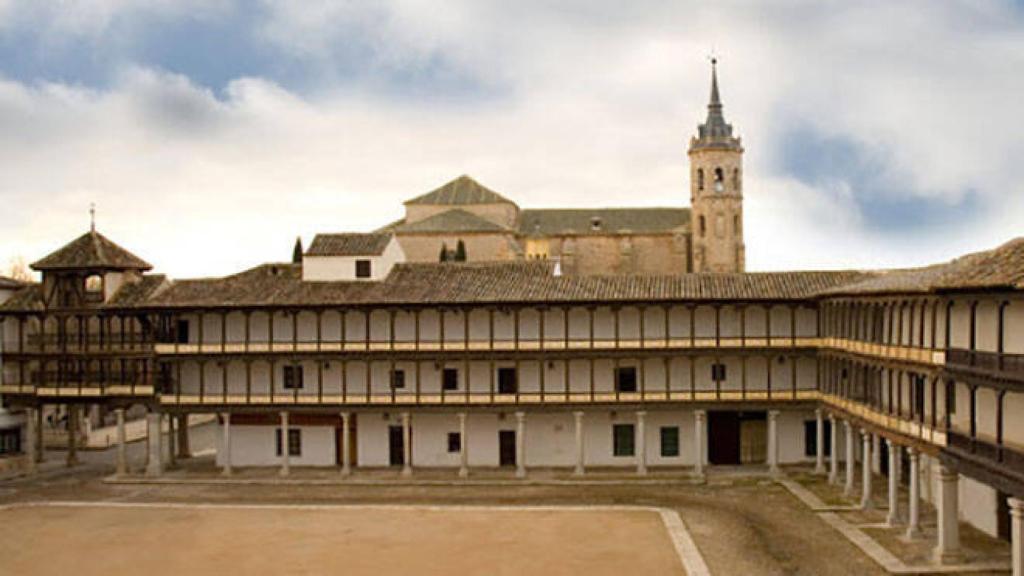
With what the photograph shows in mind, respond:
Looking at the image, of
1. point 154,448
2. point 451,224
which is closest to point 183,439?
point 154,448

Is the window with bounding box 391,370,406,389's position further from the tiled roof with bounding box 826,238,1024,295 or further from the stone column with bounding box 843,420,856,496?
the tiled roof with bounding box 826,238,1024,295

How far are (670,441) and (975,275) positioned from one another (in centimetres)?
2348

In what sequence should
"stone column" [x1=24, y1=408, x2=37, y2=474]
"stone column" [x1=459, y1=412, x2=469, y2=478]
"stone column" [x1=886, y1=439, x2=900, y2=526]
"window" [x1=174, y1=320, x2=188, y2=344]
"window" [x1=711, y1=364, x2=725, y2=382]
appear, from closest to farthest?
1. "stone column" [x1=886, y1=439, x2=900, y2=526]
2. "stone column" [x1=459, y1=412, x2=469, y2=478]
3. "window" [x1=711, y1=364, x2=725, y2=382]
4. "window" [x1=174, y1=320, x2=188, y2=344]
5. "stone column" [x1=24, y1=408, x2=37, y2=474]

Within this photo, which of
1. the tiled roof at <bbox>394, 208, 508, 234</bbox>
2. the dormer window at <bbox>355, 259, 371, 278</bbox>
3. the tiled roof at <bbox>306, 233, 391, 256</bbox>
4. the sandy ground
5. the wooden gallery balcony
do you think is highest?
the tiled roof at <bbox>394, 208, 508, 234</bbox>

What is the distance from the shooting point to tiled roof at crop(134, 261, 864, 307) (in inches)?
1907

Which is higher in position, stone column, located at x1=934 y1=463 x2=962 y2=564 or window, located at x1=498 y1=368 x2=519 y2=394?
window, located at x1=498 y1=368 x2=519 y2=394

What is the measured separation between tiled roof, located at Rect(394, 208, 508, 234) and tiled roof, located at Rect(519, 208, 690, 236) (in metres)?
7.58

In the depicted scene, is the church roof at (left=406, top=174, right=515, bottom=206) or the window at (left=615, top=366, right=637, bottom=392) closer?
the window at (left=615, top=366, right=637, bottom=392)

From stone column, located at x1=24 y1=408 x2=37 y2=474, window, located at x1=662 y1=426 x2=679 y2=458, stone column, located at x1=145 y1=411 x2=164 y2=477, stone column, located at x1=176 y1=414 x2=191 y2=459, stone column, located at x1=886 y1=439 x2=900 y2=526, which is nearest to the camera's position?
stone column, located at x1=886 y1=439 x2=900 y2=526

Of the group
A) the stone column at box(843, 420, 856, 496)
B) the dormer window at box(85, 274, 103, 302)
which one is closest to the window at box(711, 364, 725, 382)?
the stone column at box(843, 420, 856, 496)

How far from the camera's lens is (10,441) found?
53969 millimetres

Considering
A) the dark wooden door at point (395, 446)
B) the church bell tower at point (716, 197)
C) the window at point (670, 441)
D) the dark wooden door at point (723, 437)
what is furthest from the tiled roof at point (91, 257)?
the church bell tower at point (716, 197)

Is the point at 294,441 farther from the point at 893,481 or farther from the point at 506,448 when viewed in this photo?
the point at 893,481

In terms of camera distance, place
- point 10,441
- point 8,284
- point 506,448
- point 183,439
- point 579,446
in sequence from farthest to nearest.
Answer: point 183,439, point 8,284, point 10,441, point 506,448, point 579,446
